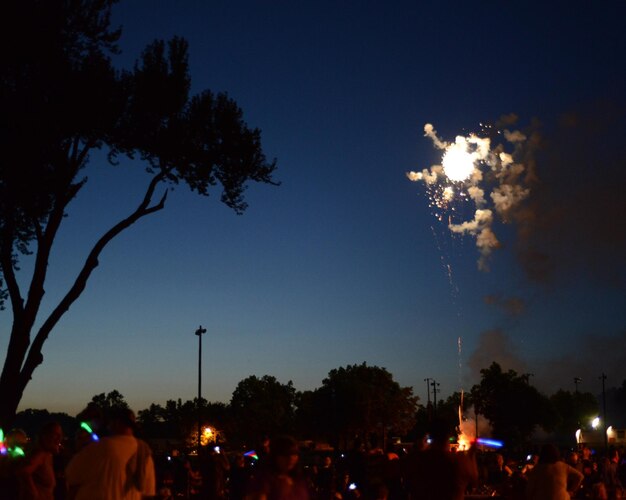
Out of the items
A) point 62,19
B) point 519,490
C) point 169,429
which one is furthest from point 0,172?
point 169,429

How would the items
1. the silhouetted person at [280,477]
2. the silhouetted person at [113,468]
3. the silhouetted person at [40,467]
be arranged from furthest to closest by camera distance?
the silhouetted person at [40,467] < the silhouetted person at [113,468] < the silhouetted person at [280,477]

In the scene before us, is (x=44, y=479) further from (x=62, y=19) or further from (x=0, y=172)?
(x=62, y=19)

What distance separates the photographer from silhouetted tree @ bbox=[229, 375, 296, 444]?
88438mm

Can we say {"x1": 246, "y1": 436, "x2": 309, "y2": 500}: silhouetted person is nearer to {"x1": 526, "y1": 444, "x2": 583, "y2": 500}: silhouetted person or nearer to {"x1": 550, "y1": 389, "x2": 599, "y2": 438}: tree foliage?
{"x1": 526, "y1": 444, "x2": 583, "y2": 500}: silhouetted person

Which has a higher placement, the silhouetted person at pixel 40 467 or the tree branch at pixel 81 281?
the tree branch at pixel 81 281

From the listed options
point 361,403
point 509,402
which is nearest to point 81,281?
point 361,403

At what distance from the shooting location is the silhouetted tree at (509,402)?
7838 cm

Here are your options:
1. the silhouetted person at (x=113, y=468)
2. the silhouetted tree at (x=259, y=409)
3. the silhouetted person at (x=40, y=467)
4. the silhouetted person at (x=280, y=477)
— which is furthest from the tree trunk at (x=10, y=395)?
the silhouetted tree at (x=259, y=409)

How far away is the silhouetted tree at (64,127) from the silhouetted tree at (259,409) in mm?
69771

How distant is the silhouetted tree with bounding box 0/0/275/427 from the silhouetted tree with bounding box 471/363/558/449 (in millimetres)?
64140

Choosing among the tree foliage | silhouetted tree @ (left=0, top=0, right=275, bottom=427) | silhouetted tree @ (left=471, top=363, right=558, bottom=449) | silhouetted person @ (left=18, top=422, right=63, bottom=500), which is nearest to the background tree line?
silhouetted tree @ (left=471, top=363, right=558, bottom=449)

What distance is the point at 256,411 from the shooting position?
8919cm

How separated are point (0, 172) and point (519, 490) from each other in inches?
468

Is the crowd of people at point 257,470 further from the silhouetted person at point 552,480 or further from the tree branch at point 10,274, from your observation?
the tree branch at point 10,274
